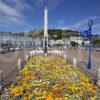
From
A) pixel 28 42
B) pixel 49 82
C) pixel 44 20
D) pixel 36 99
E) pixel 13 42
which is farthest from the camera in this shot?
pixel 28 42

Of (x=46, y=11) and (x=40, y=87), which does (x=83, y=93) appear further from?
(x=46, y=11)

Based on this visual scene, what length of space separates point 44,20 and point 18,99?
111 ft

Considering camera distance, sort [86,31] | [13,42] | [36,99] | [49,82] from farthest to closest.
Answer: [13,42]
[86,31]
[49,82]
[36,99]

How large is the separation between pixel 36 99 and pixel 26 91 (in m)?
1.14

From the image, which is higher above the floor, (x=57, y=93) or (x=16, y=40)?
(x=16, y=40)

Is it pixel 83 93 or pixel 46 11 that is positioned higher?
pixel 46 11

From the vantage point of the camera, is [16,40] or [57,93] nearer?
[57,93]

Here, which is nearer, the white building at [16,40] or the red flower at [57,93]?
the red flower at [57,93]

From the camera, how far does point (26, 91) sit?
845 centimetres

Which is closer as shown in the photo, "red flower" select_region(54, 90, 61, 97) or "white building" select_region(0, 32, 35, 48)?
"red flower" select_region(54, 90, 61, 97)

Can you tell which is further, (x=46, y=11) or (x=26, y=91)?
(x=46, y=11)

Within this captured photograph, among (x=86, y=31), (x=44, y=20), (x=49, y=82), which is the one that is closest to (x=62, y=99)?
(x=49, y=82)

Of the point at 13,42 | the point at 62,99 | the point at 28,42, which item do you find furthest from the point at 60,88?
the point at 28,42

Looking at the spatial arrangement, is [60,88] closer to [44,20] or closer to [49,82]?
[49,82]
